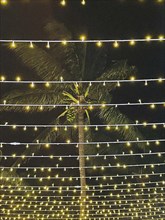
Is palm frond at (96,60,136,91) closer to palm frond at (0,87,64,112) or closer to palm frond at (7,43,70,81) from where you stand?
palm frond at (7,43,70,81)

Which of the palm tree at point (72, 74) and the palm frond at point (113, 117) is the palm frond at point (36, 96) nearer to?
the palm tree at point (72, 74)

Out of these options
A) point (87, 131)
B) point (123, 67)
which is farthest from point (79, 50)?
point (87, 131)

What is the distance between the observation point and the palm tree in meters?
8.27

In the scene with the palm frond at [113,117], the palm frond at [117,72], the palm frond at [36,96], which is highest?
the palm frond at [117,72]

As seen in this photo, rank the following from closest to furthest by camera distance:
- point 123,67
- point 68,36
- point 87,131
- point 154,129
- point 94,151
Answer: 1. point 68,36
2. point 123,67
3. point 87,131
4. point 94,151
5. point 154,129

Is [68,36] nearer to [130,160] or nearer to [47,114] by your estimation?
[47,114]

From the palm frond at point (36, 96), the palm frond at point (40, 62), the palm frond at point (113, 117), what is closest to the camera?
the palm frond at point (40, 62)

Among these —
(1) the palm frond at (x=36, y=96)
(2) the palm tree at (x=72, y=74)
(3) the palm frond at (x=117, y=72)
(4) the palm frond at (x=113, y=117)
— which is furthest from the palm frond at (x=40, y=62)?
(4) the palm frond at (x=113, y=117)

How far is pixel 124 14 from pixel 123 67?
1.22 m

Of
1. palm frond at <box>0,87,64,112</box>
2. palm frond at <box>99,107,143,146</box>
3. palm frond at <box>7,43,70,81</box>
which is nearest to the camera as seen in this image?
palm frond at <box>7,43,70,81</box>

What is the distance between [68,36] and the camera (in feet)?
26.8

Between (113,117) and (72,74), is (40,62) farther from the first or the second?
(113,117)

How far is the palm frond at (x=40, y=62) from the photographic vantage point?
8195mm

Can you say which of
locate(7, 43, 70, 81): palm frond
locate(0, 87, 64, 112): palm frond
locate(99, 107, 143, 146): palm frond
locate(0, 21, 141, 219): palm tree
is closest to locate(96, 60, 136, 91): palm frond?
locate(0, 21, 141, 219): palm tree
